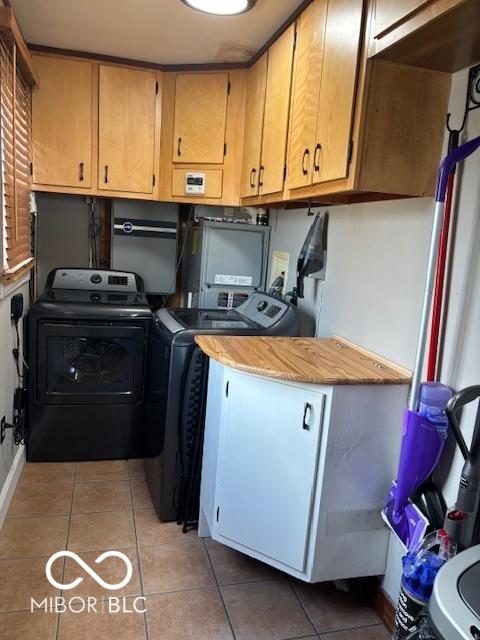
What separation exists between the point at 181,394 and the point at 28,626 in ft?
3.17

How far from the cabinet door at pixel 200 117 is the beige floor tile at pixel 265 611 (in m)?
2.12

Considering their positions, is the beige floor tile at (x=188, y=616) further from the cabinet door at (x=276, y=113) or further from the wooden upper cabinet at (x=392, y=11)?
the wooden upper cabinet at (x=392, y=11)

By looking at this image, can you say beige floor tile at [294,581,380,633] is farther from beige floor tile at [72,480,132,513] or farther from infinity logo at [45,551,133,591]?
beige floor tile at [72,480,132,513]

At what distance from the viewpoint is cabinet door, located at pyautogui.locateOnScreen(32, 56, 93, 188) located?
8.64 ft

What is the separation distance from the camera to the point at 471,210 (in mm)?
1396

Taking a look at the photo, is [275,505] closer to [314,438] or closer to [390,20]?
[314,438]

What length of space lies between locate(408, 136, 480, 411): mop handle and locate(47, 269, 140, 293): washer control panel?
1972 millimetres

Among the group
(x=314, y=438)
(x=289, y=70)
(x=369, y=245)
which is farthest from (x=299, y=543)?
(x=289, y=70)

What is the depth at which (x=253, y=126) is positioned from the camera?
2.55 m

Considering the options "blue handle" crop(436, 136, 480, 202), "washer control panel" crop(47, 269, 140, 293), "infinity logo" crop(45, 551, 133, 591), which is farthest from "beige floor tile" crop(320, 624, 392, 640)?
"washer control panel" crop(47, 269, 140, 293)

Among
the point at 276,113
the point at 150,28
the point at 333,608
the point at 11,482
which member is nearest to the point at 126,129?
the point at 150,28

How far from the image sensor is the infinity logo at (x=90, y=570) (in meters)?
1.82

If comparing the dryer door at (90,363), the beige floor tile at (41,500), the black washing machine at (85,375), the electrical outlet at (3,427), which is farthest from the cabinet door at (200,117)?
the beige floor tile at (41,500)

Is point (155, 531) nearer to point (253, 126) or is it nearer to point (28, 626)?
point (28, 626)
